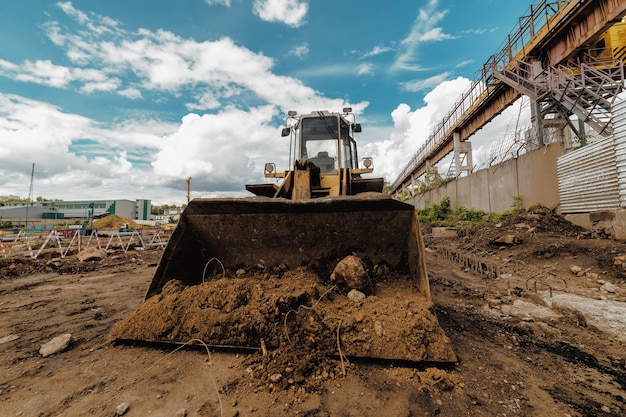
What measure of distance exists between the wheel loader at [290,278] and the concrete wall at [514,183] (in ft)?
25.8

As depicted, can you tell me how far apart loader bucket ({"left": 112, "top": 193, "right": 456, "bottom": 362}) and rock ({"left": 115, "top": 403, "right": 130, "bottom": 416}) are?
62cm

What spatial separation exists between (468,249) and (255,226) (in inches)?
293

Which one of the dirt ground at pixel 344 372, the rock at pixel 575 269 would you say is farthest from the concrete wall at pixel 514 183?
the dirt ground at pixel 344 372

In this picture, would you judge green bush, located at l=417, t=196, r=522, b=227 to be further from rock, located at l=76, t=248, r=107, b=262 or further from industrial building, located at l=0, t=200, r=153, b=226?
industrial building, located at l=0, t=200, r=153, b=226

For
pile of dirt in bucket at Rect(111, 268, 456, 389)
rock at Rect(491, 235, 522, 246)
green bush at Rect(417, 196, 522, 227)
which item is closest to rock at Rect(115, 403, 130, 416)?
pile of dirt in bucket at Rect(111, 268, 456, 389)

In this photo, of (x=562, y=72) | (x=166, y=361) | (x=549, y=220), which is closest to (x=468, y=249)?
(x=549, y=220)

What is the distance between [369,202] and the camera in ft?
9.68

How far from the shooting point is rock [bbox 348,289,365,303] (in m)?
2.66

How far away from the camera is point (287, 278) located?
303 centimetres

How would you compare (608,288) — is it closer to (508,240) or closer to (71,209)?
(508,240)

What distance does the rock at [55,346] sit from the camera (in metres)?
2.55

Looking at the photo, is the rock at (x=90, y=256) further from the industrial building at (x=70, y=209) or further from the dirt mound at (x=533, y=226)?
the industrial building at (x=70, y=209)

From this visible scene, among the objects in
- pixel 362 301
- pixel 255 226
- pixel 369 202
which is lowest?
pixel 362 301

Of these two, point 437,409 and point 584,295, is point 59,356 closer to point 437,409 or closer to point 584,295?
point 437,409
